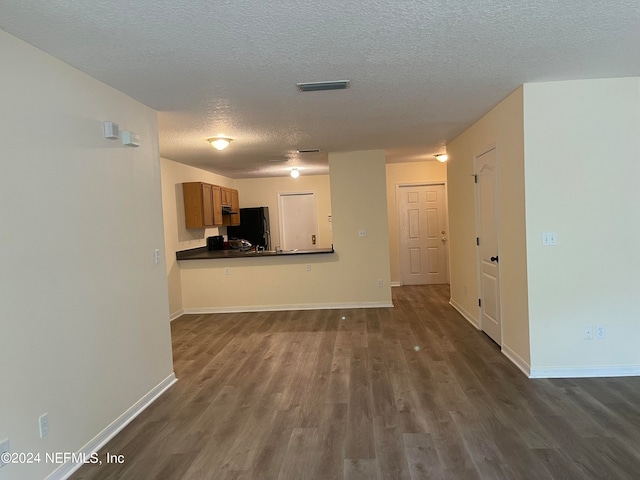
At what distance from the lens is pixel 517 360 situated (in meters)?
3.46

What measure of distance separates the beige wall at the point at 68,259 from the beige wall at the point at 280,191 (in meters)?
5.51

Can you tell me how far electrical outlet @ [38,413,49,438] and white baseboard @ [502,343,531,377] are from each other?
3386mm

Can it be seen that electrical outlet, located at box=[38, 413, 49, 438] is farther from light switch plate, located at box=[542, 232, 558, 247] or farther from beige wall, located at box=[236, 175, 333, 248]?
beige wall, located at box=[236, 175, 333, 248]

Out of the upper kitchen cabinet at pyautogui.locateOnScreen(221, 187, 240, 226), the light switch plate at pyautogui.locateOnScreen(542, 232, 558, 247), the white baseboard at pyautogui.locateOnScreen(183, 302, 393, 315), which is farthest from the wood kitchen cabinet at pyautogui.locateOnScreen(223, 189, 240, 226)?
the light switch plate at pyautogui.locateOnScreen(542, 232, 558, 247)

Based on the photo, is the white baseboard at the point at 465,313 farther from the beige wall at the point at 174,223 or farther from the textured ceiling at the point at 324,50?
the beige wall at the point at 174,223

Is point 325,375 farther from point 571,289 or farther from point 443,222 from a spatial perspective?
point 443,222

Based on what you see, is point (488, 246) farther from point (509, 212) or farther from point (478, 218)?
point (509, 212)

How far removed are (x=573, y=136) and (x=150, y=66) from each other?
3.17 meters

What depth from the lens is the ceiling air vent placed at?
9.20 feet

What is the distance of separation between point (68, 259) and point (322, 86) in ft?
6.66

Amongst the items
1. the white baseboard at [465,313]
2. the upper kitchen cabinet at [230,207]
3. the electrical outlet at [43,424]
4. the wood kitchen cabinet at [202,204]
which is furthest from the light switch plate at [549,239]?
the upper kitchen cabinet at [230,207]

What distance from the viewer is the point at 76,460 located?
2.24 metres


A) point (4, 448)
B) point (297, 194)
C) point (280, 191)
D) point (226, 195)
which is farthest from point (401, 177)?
point (4, 448)

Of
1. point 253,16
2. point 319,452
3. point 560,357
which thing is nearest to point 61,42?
point 253,16
